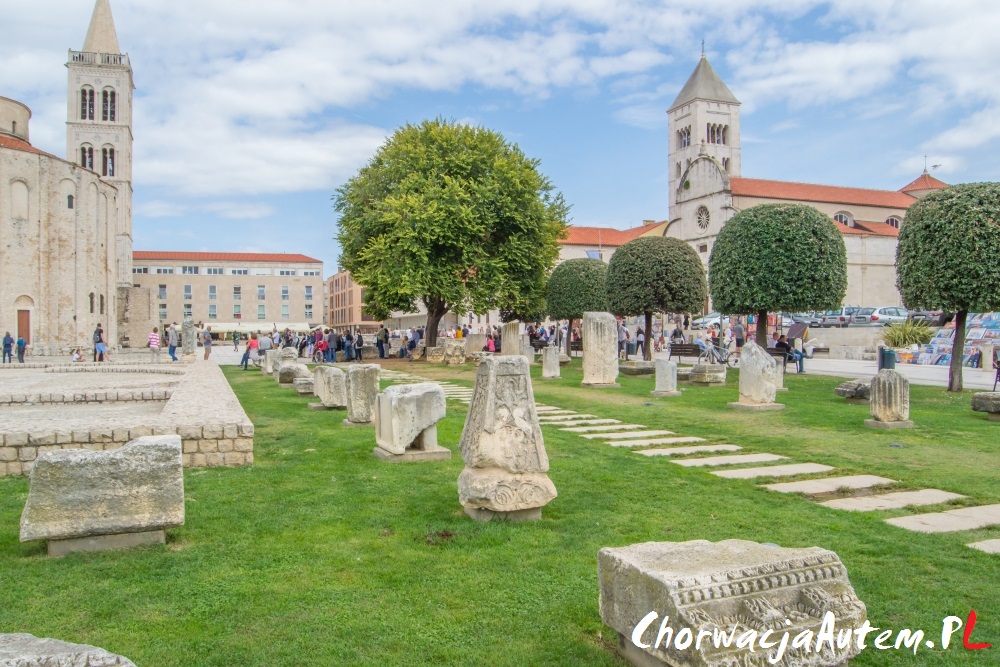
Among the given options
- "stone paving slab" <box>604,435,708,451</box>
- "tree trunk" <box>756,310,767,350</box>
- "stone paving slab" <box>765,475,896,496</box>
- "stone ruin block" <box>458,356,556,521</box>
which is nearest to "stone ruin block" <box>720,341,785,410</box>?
"stone paving slab" <box>604,435,708,451</box>

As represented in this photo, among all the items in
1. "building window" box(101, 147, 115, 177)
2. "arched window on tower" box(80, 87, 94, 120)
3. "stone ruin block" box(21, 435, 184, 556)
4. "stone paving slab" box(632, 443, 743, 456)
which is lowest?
"stone paving slab" box(632, 443, 743, 456)

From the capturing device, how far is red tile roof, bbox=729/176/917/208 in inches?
2468

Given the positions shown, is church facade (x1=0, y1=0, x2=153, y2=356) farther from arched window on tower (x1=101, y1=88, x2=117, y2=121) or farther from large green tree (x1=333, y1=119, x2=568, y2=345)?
large green tree (x1=333, y1=119, x2=568, y2=345)

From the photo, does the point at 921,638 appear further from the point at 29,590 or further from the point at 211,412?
the point at 211,412

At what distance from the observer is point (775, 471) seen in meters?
Answer: 7.51

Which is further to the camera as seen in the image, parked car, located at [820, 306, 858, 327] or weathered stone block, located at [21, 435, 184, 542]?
parked car, located at [820, 306, 858, 327]

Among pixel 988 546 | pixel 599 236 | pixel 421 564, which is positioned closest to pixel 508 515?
pixel 421 564

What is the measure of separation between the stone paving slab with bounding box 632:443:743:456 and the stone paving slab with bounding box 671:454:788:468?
12.6 inches

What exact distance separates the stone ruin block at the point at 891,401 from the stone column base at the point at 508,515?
7.38 metres

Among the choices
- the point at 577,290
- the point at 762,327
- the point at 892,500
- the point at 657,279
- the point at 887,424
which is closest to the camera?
the point at 892,500

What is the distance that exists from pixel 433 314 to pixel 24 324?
95.9 feet

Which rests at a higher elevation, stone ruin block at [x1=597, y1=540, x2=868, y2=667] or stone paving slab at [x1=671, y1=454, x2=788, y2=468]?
stone ruin block at [x1=597, y1=540, x2=868, y2=667]

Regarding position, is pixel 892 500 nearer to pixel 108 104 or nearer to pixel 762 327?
pixel 762 327

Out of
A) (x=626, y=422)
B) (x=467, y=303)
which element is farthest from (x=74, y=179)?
(x=626, y=422)
